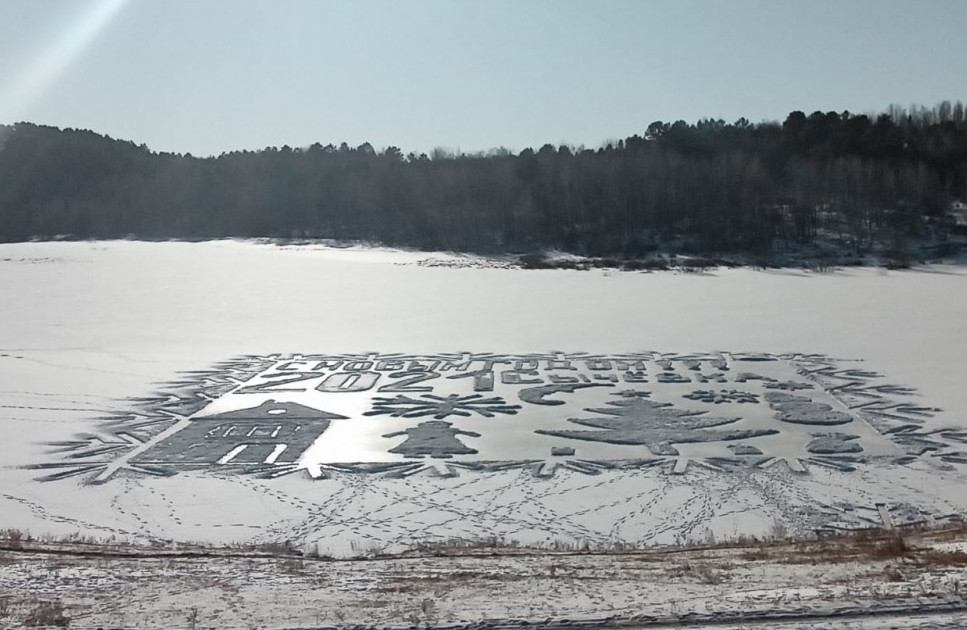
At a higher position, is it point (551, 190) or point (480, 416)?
point (551, 190)

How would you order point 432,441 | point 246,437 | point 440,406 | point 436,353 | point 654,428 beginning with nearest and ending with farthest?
point 432,441 → point 246,437 → point 654,428 → point 440,406 → point 436,353

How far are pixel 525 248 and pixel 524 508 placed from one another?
41540mm

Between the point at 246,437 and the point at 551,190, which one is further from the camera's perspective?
the point at 551,190

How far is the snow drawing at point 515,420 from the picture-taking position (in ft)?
35.0

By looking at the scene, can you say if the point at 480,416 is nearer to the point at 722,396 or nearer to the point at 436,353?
the point at 722,396

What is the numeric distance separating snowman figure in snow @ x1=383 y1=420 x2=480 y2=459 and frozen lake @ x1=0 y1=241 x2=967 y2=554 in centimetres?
5

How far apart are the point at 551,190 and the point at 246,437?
158ft

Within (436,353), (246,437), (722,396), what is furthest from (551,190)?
(246,437)

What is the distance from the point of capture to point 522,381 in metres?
→ 15.4

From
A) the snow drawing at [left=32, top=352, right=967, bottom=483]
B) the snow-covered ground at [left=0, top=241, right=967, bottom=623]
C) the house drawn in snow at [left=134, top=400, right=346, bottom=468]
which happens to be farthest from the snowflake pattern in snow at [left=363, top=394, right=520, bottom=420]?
the snow-covered ground at [left=0, top=241, right=967, bottom=623]

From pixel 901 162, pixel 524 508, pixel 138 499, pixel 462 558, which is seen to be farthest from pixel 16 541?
pixel 901 162

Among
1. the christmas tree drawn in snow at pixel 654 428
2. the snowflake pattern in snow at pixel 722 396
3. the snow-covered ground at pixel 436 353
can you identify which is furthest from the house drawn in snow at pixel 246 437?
the snowflake pattern in snow at pixel 722 396

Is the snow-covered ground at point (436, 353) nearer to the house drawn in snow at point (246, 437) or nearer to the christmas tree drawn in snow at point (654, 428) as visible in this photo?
the christmas tree drawn in snow at point (654, 428)

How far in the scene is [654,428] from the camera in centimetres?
1220
